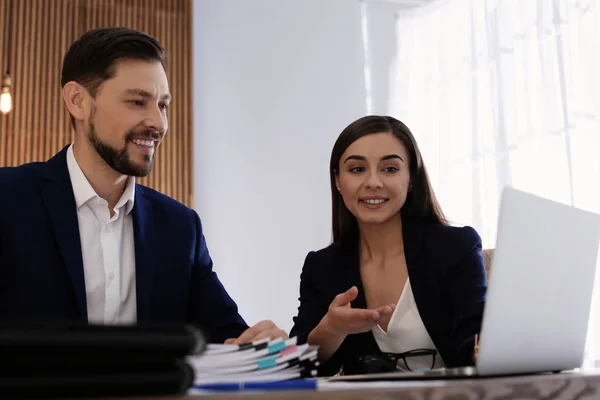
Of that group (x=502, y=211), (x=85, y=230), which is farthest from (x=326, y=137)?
(x=502, y=211)

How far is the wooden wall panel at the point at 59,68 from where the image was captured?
12.4 feet

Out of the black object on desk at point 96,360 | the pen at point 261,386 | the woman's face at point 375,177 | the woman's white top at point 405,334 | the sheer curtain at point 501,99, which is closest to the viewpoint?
the black object on desk at point 96,360

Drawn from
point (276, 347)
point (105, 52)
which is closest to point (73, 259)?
Result: point (105, 52)

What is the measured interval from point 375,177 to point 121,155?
0.74m

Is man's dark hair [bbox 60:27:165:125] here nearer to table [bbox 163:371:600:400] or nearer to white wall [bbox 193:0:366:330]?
table [bbox 163:371:600:400]

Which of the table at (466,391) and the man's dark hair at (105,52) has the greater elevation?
the man's dark hair at (105,52)

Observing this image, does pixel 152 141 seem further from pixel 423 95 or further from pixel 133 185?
pixel 423 95

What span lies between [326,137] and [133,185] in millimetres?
2782

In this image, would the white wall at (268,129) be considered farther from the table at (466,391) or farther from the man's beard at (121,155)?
the table at (466,391)

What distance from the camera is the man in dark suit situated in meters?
1.62

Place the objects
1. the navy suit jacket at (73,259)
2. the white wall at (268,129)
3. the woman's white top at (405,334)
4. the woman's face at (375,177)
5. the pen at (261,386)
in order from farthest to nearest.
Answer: the white wall at (268,129) < the woman's face at (375,177) < the woman's white top at (405,334) < the navy suit jacket at (73,259) < the pen at (261,386)

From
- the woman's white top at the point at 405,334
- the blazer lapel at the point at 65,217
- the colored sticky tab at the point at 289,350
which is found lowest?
the woman's white top at the point at 405,334

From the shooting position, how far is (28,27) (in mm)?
3861

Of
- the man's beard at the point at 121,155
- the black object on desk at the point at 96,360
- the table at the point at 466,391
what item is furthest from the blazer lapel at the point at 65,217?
the table at the point at 466,391
